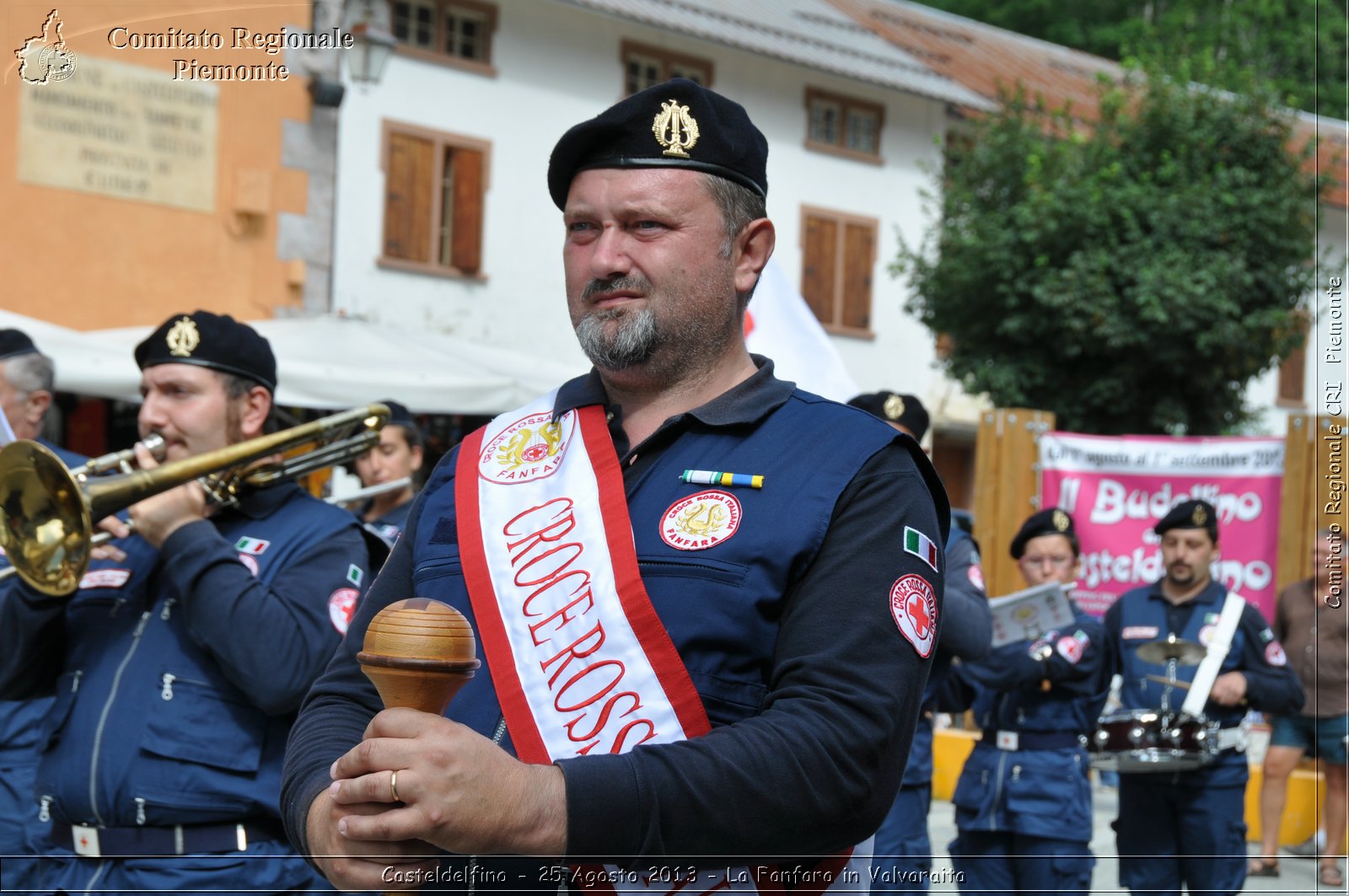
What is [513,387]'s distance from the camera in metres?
11.4

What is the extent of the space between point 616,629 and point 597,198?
64 cm

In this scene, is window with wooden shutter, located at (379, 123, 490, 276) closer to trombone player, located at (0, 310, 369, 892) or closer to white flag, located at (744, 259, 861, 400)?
white flag, located at (744, 259, 861, 400)

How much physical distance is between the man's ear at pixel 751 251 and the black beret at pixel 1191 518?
5.54m

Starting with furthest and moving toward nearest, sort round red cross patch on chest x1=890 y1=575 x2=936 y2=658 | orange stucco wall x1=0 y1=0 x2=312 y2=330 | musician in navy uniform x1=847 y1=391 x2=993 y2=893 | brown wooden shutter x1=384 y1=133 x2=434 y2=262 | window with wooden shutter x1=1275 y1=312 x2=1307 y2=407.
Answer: window with wooden shutter x1=1275 y1=312 x2=1307 y2=407 < brown wooden shutter x1=384 y1=133 x2=434 y2=262 < orange stucco wall x1=0 y1=0 x2=312 y2=330 < musician in navy uniform x1=847 y1=391 x2=993 y2=893 < round red cross patch on chest x1=890 y1=575 x2=936 y2=658

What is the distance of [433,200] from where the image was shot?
→ 18719 mm

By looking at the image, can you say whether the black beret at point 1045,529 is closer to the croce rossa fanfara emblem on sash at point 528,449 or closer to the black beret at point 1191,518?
the black beret at point 1191,518

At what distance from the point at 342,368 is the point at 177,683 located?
23.8 feet

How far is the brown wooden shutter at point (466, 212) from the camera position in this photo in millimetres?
19000

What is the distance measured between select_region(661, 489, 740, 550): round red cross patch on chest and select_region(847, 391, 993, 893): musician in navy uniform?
347 cm

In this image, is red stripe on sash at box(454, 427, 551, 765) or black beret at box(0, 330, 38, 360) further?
black beret at box(0, 330, 38, 360)

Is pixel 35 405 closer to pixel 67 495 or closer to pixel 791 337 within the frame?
pixel 67 495

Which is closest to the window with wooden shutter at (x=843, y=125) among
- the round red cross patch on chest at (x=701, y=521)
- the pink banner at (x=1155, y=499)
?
the pink banner at (x=1155, y=499)

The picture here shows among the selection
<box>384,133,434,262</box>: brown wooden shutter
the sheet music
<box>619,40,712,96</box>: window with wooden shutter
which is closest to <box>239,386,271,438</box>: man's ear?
the sheet music

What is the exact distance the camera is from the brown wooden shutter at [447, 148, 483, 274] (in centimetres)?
1900
